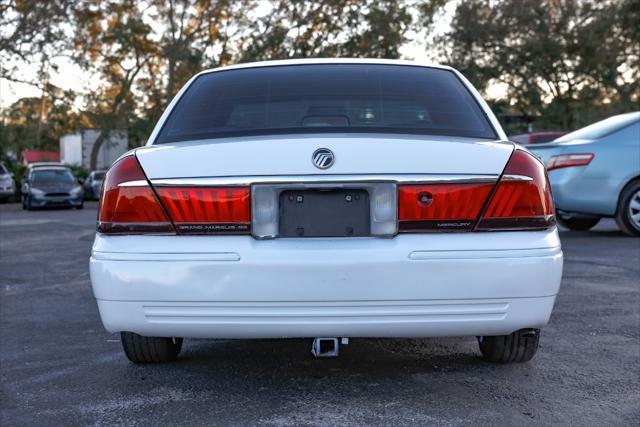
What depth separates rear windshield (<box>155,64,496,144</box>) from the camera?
3.98 metres

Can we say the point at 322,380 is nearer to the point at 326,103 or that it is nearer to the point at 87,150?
the point at 326,103

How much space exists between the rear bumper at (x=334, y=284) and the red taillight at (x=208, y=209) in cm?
4

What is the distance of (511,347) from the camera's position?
4.13 metres

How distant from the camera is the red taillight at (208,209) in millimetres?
3428

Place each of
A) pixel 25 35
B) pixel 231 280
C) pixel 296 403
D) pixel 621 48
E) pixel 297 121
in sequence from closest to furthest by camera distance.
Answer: pixel 231 280 → pixel 296 403 → pixel 297 121 → pixel 25 35 → pixel 621 48

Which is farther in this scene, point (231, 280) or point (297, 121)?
point (297, 121)

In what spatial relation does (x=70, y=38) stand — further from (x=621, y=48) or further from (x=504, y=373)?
(x=504, y=373)

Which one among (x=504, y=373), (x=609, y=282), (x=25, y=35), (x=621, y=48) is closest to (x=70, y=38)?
(x=25, y=35)

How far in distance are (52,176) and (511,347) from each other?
26757mm

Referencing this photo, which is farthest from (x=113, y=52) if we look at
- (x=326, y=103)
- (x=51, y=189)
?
(x=326, y=103)

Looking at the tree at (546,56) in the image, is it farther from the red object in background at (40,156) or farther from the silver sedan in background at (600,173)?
the red object in background at (40,156)

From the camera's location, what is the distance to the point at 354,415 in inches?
135

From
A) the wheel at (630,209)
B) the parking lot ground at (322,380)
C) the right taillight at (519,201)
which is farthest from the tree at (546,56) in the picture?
the right taillight at (519,201)

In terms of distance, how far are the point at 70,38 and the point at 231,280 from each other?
104 feet
